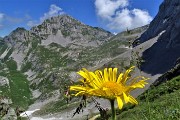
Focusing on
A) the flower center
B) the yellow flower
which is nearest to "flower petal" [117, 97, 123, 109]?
the yellow flower

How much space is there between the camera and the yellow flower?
481cm

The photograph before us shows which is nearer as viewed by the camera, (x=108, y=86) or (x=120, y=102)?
(x=120, y=102)

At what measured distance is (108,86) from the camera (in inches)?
199

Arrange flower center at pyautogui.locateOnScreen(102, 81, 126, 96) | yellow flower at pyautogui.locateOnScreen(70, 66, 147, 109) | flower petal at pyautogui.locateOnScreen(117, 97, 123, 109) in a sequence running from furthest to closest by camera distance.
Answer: flower center at pyautogui.locateOnScreen(102, 81, 126, 96) → yellow flower at pyautogui.locateOnScreen(70, 66, 147, 109) → flower petal at pyautogui.locateOnScreen(117, 97, 123, 109)

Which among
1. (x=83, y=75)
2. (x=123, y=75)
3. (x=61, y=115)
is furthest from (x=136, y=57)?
(x=61, y=115)

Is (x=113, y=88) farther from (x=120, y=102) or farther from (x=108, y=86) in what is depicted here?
(x=120, y=102)

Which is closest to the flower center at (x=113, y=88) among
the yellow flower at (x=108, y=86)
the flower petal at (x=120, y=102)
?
the yellow flower at (x=108, y=86)

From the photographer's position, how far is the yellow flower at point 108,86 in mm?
4812

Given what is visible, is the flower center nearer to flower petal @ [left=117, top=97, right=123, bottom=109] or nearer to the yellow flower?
the yellow flower

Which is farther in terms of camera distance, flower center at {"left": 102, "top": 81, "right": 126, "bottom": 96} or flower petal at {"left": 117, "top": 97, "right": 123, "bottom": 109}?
flower center at {"left": 102, "top": 81, "right": 126, "bottom": 96}

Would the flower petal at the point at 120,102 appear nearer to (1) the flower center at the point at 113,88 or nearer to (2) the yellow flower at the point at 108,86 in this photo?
(2) the yellow flower at the point at 108,86

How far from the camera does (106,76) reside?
5484 mm

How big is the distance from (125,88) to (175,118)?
163 centimetres

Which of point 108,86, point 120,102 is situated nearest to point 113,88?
point 108,86
